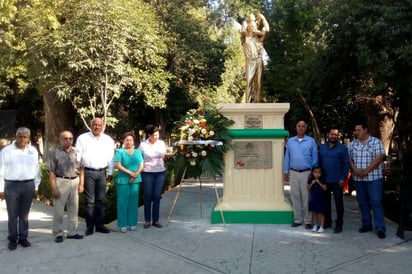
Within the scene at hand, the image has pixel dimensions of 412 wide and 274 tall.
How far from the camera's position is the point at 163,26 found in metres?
17.7

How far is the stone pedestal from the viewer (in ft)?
26.4

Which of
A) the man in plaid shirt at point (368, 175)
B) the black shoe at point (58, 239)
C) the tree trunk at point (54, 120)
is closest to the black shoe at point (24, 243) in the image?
the black shoe at point (58, 239)

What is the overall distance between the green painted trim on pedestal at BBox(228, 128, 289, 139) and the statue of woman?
1.17 m

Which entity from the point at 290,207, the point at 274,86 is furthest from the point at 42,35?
the point at 274,86

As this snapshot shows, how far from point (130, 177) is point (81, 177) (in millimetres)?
799

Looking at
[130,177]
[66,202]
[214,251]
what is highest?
[130,177]

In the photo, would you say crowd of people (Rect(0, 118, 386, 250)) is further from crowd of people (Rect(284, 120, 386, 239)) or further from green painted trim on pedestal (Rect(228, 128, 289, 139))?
green painted trim on pedestal (Rect(228, 128, 289, 139))

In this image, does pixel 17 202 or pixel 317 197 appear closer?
pixel 17 202

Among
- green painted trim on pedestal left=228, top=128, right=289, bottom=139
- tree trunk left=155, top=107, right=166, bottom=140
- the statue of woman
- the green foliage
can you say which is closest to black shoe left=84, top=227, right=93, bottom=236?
green painted trim on pedestal left=228, top=128, right=289, bottom=139

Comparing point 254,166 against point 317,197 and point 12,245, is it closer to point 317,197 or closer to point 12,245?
point 317,197

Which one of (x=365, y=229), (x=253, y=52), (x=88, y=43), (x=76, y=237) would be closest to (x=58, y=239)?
(x=76, y=237)

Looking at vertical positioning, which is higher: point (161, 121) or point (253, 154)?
point (161, 121)

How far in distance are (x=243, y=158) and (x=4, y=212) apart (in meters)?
5.40

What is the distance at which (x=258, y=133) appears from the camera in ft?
26.5
